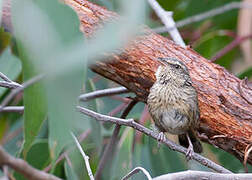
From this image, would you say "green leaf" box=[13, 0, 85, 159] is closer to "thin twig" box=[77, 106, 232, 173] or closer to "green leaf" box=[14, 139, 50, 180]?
"thin twig" box=[77, 106, 232, 173]

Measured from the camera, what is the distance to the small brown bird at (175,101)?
3.29 metres

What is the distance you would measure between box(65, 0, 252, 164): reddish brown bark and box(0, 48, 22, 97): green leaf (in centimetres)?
81

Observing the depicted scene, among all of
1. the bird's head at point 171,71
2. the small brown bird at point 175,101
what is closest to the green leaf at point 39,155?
the small brown bird at point 175,101

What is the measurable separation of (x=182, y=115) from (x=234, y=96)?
0.38 metres

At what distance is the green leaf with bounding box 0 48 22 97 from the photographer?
12.4 feet

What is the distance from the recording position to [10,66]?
384 centimetres

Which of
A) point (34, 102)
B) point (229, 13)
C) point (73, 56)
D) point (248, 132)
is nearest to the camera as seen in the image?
point (73, 56)

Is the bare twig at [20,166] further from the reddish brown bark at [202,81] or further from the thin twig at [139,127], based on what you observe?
the reddish brown bark at [202,81]

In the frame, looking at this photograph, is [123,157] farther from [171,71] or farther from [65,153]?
[171,71]

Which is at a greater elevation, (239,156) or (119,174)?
(239,156)

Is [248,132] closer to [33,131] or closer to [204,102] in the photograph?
[204,102]

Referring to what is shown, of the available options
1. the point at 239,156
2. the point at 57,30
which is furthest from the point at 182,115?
the point at 57,30

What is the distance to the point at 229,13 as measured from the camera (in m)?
5.35

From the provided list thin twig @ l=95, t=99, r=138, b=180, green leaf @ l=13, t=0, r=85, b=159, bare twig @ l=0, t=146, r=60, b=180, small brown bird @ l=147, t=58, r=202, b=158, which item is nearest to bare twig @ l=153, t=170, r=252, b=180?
green leaf @ l=13, t=0, r=85, b=159
